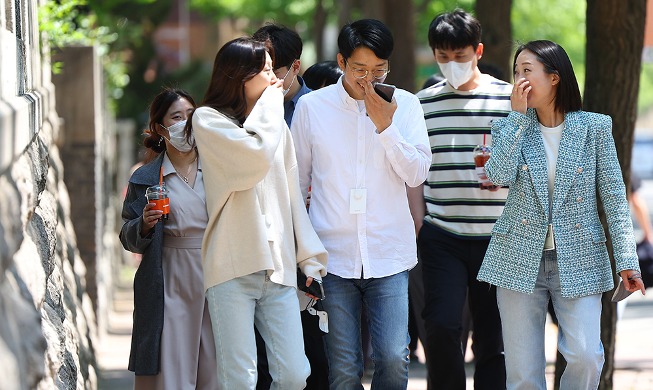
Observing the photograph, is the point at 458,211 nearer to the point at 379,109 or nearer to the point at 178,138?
Answer: the point at 379,109

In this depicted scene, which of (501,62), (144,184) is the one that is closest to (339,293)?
(144,184)

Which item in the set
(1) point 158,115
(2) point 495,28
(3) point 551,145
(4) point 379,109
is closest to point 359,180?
(4) point 379,109

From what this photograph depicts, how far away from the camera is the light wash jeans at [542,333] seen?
17.4ft

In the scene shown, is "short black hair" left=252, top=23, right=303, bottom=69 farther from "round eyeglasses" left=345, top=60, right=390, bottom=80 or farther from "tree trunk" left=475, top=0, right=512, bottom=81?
"tree trunk" left=475, top=0, right=512, bottom=81

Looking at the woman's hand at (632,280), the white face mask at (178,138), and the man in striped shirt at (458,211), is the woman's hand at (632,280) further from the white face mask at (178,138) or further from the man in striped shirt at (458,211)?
the white face mask at (178,138)

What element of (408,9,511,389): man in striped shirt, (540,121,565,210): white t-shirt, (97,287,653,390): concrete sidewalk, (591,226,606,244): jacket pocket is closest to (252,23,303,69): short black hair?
(408,9,511,389): man in striped shirt

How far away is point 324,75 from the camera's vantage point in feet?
22.7

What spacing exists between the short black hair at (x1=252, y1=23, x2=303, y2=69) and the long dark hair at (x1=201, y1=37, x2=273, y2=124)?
85 cm

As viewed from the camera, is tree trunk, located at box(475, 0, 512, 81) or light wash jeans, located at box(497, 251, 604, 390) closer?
light wash jeans, located at box(497, 251, 604, 390)

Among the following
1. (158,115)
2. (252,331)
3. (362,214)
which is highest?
(158,115)

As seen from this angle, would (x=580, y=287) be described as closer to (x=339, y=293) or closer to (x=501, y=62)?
(x=339, y=293)

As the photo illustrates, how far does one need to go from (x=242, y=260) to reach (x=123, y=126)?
1719 centimetres

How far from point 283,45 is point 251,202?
1.34m

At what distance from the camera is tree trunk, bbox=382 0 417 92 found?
48.1 feet
